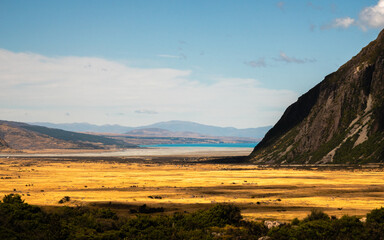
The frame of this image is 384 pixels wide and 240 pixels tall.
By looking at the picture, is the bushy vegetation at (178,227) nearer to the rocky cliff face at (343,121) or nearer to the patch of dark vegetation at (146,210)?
the patch of dark vegetation at (146,210)

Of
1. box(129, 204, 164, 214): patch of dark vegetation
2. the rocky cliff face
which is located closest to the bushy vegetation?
box(129, 204, 164, 214): patch of dark vegetation

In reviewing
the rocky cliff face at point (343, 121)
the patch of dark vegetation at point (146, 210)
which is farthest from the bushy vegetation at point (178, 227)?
the rocky cliff face at point (343, 121)

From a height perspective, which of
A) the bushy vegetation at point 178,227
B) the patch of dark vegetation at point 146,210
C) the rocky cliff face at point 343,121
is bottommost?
the patch of dark vegetation at point 146,210

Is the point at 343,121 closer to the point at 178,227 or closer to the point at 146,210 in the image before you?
the point at 146,210

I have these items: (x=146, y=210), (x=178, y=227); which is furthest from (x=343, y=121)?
(x=178, y=227)

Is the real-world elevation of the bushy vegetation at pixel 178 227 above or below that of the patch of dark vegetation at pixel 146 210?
above

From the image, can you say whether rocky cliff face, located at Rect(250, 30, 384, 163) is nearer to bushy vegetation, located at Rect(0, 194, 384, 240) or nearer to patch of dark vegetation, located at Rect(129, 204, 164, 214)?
patch of dark vegetation, located at Rect(129, 204, 164, 214)

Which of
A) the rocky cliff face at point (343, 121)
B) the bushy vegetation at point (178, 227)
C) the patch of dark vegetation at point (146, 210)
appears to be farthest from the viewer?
the rocky cliff face at point (343, 121)
